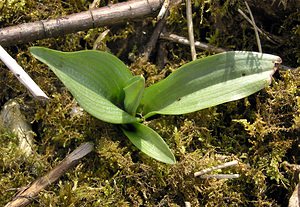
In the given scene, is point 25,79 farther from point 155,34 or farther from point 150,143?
point 155,34

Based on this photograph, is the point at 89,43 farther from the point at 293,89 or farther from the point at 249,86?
the point at 293,89

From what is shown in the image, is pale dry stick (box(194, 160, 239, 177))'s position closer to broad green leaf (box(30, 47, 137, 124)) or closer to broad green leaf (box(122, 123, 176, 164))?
broad green leaf (box(122, 123, 176, 164))

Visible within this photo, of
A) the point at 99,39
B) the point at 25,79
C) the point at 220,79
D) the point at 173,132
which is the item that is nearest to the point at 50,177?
the point at 25,79

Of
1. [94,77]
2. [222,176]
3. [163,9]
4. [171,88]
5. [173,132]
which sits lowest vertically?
[222,176]

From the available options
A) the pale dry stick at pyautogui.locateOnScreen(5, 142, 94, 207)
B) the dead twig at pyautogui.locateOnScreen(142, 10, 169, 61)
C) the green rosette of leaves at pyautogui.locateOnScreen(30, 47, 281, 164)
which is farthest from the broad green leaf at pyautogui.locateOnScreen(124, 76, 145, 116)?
the dead twig at pyautogui.locateOnScreen(142, 10, 169, 61)

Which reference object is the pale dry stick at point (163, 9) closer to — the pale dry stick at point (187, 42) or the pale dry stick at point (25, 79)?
the pale dry stick at point (187, 42)

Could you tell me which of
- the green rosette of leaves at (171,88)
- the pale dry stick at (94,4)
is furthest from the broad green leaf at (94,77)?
the pale dry stick at (94,4)
